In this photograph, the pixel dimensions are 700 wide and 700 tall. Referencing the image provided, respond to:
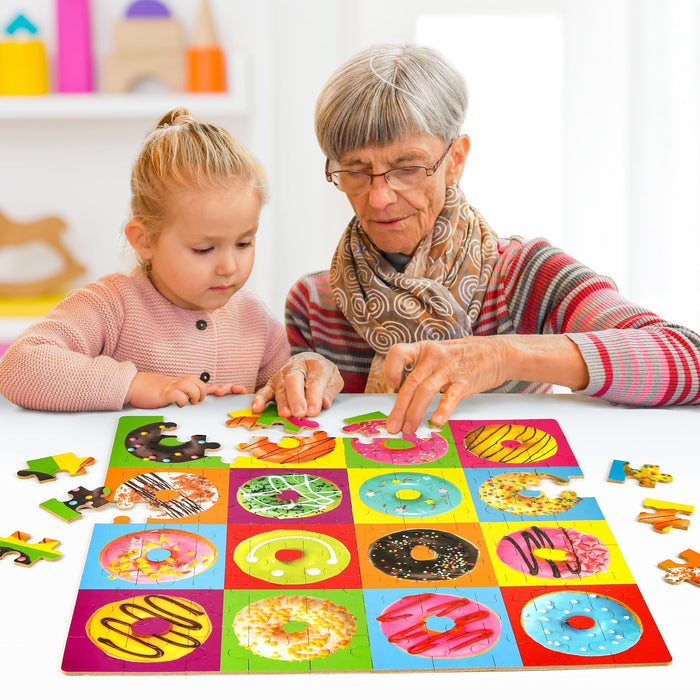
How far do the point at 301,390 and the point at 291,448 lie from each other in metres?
0.17

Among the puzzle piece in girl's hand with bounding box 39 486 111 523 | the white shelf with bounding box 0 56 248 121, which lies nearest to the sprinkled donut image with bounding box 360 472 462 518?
the puzzle piece in girl's hand with bounding box 39 486 111 523

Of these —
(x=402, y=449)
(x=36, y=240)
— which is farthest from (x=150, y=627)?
(x=36, y=240)

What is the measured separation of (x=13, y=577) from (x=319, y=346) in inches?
41.6

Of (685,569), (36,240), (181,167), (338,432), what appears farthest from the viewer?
(36,240)

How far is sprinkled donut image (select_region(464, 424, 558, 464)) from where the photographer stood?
49.0 inches

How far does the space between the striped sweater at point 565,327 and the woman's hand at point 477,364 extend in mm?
38

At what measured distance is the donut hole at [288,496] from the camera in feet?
3.66

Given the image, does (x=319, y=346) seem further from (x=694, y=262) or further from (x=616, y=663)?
(x=694, y=262)

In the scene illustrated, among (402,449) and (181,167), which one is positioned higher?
(181,167)

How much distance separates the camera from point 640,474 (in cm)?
119

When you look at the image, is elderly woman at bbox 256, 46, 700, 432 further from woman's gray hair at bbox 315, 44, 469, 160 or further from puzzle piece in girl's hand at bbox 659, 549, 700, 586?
puzzle piece in girl's hand at bbox 659, 549, 700, 586

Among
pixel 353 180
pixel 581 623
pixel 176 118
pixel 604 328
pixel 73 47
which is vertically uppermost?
pixel 73 47

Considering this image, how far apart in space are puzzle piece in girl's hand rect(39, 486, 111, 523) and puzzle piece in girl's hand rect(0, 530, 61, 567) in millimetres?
49

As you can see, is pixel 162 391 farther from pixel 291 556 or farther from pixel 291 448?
pixel 291 556
